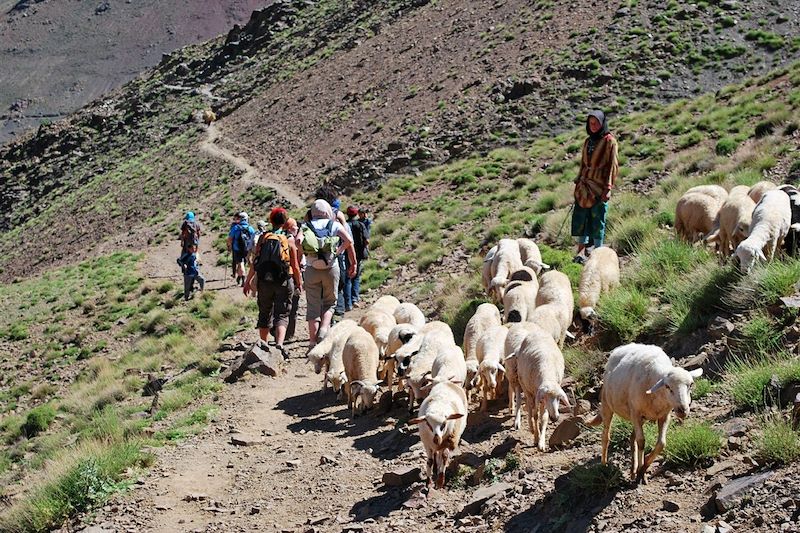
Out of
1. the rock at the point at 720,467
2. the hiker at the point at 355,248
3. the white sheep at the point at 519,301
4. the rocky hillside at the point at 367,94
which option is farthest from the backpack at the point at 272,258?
the rocky hillside at the point at 367,94

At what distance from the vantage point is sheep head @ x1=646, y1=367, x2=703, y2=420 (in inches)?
201

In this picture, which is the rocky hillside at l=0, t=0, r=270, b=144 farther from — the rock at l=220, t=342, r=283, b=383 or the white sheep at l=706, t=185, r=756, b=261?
the white sheep at l=706, t=185, r=756, b=261

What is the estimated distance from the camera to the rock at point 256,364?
1152cm

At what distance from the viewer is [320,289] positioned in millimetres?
11547

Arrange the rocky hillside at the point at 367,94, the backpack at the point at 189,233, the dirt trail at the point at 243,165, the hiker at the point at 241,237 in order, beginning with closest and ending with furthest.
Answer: the backpack at the point at 189,233, the hiker at the point at 241,237, the rocky hillside at the point at 367,94, the dirt trail at the point at 243,165

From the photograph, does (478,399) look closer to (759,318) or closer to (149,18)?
(759,318)

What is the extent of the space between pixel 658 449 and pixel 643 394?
0.37m

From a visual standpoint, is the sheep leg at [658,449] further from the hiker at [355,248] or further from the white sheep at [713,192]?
the hiker at [355,248]

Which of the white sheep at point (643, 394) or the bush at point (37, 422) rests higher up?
the white sheep at point (643, 394)

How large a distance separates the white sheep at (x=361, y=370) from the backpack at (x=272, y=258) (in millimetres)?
1886

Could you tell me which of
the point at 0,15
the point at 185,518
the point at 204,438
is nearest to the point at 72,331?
the point at 204,438

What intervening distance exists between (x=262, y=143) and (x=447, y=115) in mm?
15216

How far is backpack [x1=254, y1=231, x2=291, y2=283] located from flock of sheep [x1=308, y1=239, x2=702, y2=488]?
1.16m

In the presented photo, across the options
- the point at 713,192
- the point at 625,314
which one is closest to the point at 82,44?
the point at 713,192
